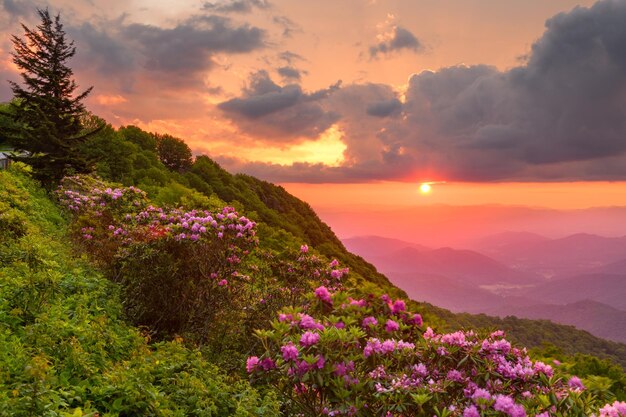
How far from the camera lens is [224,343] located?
397 inches

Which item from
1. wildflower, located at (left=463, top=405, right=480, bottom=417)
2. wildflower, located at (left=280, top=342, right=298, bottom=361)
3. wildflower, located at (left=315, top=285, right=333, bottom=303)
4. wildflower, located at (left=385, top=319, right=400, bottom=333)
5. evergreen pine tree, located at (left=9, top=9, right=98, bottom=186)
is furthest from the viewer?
evergreen pine tree, located at (left=9, top=9, right=98, bottom=186)

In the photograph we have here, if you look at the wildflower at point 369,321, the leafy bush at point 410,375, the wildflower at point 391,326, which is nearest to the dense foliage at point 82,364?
the leafy bush at point 410,375

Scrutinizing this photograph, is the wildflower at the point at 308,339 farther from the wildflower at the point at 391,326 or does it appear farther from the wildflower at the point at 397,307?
the wildflower at the point at 397,307

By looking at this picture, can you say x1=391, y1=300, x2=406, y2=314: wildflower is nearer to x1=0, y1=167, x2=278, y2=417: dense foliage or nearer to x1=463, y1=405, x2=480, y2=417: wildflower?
x1=0, y1=167, x2=278, y2=417: dense foliage

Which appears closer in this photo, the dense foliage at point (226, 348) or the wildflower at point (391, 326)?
the dense foliage at point (226, 348)

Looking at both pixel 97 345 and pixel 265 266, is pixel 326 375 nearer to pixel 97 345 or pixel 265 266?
pixel 97 345

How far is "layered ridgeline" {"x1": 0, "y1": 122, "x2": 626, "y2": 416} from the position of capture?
4750mm

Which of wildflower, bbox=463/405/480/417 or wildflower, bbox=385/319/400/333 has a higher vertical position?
wildflower, bbox=385/319/400/333

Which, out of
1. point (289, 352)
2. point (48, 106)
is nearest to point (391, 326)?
point (289, 352)

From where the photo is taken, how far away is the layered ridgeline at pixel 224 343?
4750 mm

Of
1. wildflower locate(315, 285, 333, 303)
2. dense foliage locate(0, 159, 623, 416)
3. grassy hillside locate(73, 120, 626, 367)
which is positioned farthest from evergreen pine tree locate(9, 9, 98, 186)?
wildflower locate(315, 285, 333, 303)

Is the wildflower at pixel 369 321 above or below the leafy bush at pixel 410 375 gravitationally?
above

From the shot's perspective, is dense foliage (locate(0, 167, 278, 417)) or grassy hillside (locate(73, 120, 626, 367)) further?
grassy hillside (locate(73, 120, 626, 367))

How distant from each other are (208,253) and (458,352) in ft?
21.8
